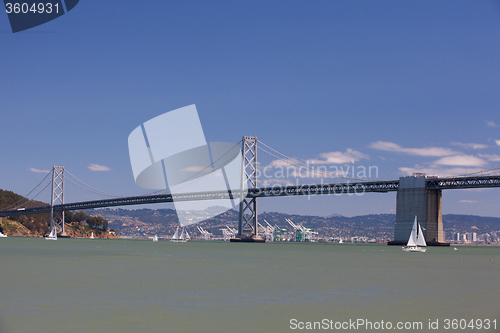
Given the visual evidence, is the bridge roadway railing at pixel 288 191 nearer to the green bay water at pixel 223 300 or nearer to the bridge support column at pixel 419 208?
the bridge support column at pixel 419 208

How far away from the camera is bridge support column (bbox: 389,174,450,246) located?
66.7 meters

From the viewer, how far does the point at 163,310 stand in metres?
13.9

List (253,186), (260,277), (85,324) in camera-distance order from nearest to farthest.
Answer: (85,324)
(260,277)
(253,186)

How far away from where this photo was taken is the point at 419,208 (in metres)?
66.6

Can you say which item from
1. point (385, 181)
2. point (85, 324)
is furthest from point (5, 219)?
point (85, 324)

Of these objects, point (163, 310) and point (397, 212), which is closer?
point (163, 310)

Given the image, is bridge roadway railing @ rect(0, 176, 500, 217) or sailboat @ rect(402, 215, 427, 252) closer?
sailboat @ rect(402, 215, 427, 252)

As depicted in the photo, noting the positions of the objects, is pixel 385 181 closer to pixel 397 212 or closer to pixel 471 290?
pixel 397 212

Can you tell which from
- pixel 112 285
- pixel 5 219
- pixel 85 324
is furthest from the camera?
pixel 5 219

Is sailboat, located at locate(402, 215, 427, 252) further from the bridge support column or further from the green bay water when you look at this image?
the green bay water

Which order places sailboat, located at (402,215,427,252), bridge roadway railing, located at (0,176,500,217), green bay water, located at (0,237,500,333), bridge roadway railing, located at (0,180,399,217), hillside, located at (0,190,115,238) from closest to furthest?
green bay water, located at (0,237,500,333)
sailboat, located at (402,215,427,252)
bridge roadway railing, located at (0,176,500,217)
bridge roadway railing, located at (0,180,399,217)
hillside, located at (0,190,115,238)

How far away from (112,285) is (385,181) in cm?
5760

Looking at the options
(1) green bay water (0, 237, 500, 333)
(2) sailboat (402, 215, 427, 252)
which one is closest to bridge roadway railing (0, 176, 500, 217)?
(2) sailboat (402, 215, 427, 252)

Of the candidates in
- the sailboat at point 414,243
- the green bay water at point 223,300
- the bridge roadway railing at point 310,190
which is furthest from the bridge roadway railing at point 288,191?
the green bay water at point 223,300
